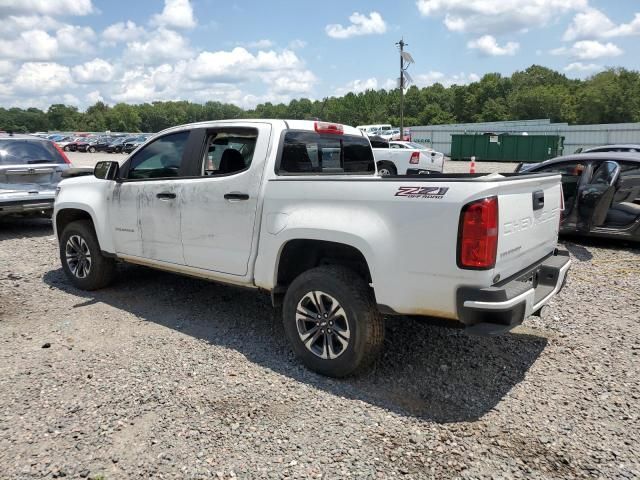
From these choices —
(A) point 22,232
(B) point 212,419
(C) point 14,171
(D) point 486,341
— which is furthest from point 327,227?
(A) point 22,232

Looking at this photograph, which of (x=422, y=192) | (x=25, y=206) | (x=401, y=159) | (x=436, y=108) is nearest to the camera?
(x=422, y=192)

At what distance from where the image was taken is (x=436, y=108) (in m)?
109

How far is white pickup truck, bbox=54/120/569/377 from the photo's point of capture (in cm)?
313

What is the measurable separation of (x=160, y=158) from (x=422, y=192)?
292cm

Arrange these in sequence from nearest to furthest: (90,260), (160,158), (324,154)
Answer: (324,154) → (160,158) → (90,260)

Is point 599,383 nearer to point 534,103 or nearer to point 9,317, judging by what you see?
point 9,317

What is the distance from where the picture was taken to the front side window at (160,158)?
4891 mm

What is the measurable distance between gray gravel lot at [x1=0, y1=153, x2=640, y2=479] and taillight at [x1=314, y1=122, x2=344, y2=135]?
1842 millimetres

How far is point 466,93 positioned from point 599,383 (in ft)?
360

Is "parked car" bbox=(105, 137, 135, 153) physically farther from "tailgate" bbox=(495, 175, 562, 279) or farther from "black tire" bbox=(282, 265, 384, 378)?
"tailgate" bbox=(495, 175, 562, 279)

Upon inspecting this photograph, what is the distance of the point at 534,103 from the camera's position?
8625cm

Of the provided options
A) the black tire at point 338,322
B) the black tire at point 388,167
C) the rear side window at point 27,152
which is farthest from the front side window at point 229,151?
the black tire at point 388,167

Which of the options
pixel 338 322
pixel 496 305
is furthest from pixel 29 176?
pixel 496 305

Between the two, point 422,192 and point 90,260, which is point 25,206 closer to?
point 90,260
